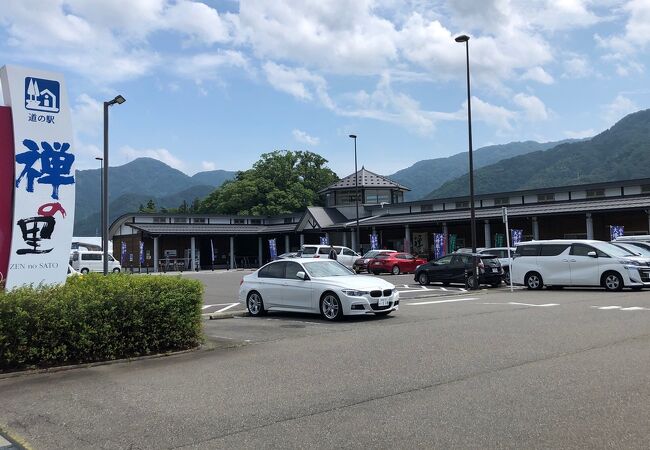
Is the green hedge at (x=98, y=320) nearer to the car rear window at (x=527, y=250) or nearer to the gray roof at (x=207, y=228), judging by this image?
the car rear window at (x=527, y=250)

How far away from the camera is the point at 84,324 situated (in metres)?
8.25

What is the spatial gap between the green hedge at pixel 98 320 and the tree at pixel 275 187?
65163 millimetres

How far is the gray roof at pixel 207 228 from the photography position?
51.1 metres

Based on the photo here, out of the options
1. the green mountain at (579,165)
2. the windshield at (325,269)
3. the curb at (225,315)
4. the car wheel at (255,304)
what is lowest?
the curb at (225,315)

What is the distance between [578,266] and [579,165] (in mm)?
102337

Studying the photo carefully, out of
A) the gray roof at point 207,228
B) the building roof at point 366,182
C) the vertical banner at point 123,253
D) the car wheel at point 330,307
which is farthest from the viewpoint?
the building roof at point 366,182

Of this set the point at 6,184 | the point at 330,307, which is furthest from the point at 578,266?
the point at 6,184

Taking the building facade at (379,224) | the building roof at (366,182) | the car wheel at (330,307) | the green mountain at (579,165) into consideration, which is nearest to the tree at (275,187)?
the building facade at (379,224)

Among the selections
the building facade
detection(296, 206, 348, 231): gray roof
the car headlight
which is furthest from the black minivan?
detection(296, 206, 348, 231): gray roof

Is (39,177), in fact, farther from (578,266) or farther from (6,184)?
(578,266)

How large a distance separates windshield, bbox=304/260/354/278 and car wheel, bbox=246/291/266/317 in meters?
1.62

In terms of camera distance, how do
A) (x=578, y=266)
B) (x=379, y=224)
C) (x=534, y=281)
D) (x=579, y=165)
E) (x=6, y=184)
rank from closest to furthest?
(x=6, y=184) < (x=578, y=266) < (x=534, y=281) < (x=379, y=224) < (x=579, y=165)

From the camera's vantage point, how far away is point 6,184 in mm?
9742

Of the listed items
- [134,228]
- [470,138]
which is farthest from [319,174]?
[470,138]
